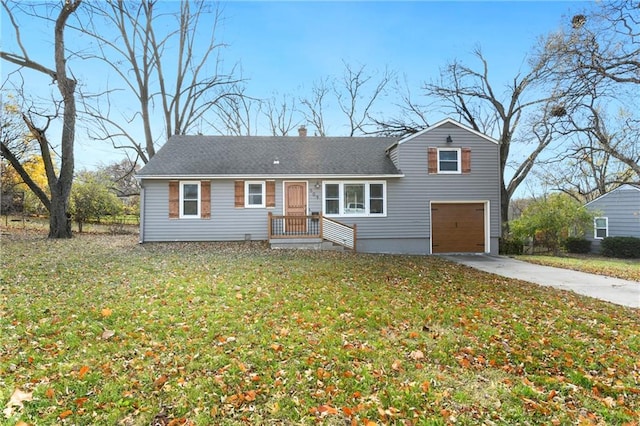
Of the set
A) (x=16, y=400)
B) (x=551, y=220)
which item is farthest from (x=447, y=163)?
(x=16, y=400)

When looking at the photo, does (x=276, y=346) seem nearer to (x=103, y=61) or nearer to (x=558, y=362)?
(x=558, y=362)

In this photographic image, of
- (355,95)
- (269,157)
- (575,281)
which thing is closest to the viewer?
(575,281)

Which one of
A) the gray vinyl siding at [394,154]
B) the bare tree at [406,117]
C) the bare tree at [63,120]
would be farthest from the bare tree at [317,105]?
the bare tree at [63,120]

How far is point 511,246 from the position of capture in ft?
53.0

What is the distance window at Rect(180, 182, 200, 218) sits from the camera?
1414cm

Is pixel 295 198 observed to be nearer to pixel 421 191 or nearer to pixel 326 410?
pixel 421 191

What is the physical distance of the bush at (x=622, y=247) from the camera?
16797 millimetres

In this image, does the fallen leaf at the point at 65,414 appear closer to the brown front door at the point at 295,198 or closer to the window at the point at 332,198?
the brown front door at the point at 295,198

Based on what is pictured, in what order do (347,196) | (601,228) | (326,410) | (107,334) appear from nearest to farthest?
1. (326,410)
2. (107,334)
3. (347,196)
4. (601,228)

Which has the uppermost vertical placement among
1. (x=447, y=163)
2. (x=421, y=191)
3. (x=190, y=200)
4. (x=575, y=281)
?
(x=447, y=163)

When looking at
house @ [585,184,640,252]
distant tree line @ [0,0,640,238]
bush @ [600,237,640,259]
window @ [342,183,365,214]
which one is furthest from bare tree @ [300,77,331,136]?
→ bush @ [600,237,640,259]

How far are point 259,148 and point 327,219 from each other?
5210 mm

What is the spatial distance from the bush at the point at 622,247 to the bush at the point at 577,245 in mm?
1663

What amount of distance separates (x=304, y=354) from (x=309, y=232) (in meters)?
9.95
